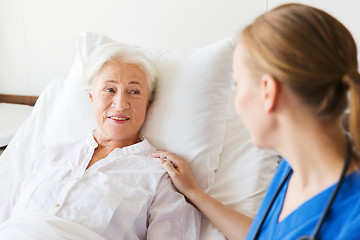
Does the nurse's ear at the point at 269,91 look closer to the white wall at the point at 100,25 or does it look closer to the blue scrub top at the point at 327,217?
the blue scrub top at the point at 327,217

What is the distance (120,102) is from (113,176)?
0.28 metres

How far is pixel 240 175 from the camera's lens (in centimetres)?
125

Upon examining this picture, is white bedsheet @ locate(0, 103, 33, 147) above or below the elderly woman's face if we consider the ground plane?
below

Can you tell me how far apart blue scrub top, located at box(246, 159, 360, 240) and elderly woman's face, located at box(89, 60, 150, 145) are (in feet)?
2.22

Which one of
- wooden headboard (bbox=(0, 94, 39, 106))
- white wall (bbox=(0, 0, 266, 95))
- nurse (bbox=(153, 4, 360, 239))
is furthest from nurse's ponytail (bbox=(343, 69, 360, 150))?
wooden headboard (bbox=(0, 94, 39, 106))

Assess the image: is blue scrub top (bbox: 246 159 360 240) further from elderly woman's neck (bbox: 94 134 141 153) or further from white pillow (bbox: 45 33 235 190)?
elderly woman's neck (bbox: 94 134 141 153)

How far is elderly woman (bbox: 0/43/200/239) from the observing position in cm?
104

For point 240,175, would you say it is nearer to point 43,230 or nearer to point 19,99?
point 43,230

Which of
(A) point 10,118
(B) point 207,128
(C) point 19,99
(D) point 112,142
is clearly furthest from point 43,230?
(C) point 19,99

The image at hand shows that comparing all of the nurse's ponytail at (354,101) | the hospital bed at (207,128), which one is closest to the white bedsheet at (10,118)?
the hospital bed at (207,128)

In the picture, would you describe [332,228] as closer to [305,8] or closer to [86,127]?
[305,8]

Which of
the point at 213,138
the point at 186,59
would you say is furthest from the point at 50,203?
the point at 186,59

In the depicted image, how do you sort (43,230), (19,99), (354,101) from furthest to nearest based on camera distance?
(19,99), (43,230), (354,101)

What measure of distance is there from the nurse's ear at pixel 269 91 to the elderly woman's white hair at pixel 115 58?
784 mm
